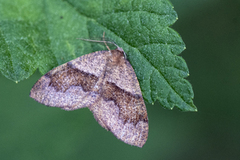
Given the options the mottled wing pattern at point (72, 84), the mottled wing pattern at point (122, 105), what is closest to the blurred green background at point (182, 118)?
the mottled wing pattern at point (72, 84)

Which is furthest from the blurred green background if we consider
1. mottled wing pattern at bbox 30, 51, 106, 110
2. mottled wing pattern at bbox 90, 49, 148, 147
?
mottled wing pattern at bbox 90, 49, 148, 147

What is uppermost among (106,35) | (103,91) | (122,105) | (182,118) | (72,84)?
(106,35)

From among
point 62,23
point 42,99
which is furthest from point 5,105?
point 62,23

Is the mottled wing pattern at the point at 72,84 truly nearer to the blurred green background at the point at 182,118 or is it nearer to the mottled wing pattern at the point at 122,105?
the mottled wing pattern at the point at 122,105

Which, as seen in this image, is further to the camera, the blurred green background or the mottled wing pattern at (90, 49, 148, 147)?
the blurred green background

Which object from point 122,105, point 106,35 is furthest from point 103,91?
point 106,35

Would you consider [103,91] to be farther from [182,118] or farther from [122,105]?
[182,118]

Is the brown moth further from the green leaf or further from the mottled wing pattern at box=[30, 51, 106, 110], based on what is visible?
the green leaf
